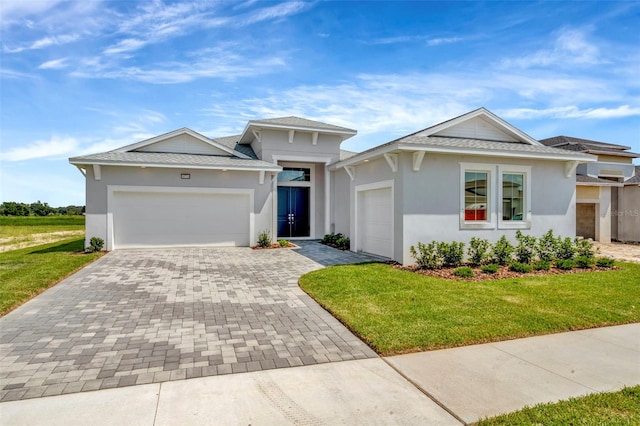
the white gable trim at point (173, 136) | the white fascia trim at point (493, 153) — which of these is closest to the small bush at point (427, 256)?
the white fascia trim at point (493, 153)

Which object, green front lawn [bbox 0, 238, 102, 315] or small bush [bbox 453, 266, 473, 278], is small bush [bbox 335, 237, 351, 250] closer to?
small bush [bbox 453, 266, 473, 278]

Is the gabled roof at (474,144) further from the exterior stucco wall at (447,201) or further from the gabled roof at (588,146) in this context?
the gabled roof at (588,146)

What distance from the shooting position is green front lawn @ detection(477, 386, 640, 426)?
9.33 ft

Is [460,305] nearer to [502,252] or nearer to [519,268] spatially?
[519,268]

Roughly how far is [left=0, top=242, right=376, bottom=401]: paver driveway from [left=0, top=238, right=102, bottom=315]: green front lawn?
253 millimetres

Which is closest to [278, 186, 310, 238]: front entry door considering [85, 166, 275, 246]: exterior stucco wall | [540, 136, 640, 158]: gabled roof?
[85, 166, 275, 246]: exterior stucco wall

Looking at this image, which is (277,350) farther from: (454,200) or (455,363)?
(454,200)

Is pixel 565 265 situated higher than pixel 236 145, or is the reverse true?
pixel 236 145

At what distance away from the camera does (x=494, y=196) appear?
10.7 m

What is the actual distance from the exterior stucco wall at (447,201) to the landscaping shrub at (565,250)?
1.97ft

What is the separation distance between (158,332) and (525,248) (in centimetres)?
996

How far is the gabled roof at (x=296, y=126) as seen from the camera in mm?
15047

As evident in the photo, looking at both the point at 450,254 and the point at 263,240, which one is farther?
the point at 263,240

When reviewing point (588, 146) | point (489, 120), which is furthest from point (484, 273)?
point (588, 146)
